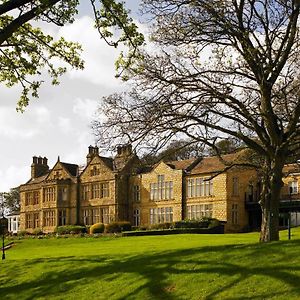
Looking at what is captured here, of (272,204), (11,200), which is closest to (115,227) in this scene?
(272,204)

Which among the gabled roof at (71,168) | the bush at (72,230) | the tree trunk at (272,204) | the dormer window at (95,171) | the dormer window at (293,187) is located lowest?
the bush at (72,230)

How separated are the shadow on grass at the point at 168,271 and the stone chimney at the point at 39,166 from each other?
63736 mm

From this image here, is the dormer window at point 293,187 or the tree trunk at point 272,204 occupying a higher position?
the dormer window at point 293,187

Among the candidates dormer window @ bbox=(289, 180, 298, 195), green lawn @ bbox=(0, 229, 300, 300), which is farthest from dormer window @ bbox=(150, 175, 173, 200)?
green lawn @ bbox=(0, 229, 300, 300)

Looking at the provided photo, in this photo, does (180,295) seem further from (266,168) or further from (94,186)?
(94,186)

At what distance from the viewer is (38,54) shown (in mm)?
19328

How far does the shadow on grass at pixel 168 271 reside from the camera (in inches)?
532

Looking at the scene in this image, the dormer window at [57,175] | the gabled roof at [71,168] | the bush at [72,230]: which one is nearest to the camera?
the bush at [72,230]

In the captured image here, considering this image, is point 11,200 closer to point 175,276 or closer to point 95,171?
point 95,171

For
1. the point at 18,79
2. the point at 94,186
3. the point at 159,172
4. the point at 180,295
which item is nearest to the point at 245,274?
the point at 180,295

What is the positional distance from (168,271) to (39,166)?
70.4 metres

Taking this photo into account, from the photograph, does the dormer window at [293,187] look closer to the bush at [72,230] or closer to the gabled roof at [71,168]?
the bush at [72,230]

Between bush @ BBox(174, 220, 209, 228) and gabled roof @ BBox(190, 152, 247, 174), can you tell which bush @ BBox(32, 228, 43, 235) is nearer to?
gabled roof @ BBox(190, 152, 247, 174)

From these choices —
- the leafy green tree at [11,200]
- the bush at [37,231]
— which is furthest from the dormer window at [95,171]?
the leafy green tree at [11,200]
